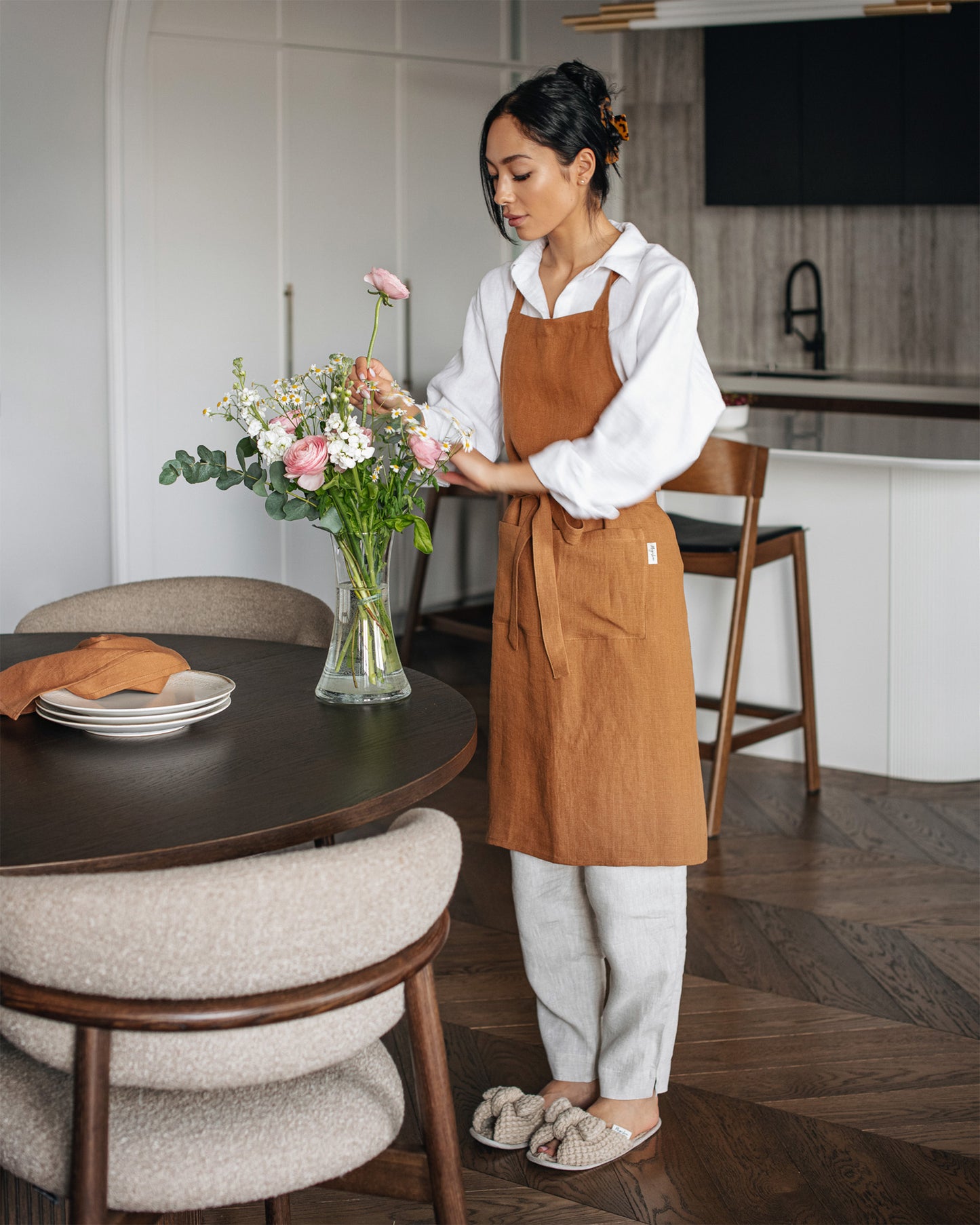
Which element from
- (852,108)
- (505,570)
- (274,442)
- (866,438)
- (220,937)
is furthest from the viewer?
(852,108)

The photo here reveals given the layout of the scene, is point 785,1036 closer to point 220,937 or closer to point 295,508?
point 295,508

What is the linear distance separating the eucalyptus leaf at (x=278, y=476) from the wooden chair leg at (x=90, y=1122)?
739 millimetres

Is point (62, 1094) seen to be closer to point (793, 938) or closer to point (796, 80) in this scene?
point (793, 938)

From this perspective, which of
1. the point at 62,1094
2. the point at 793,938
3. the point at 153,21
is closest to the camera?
the point at 62,1094

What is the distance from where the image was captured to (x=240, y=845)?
4.50ft

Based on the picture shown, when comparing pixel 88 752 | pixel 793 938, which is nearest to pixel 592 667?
pixel 88 752

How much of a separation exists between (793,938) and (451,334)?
10.8 feet

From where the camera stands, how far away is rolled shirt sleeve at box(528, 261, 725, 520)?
1812mm

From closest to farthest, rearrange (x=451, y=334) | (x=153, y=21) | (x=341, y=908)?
(x=341, y=908), (x=153, y=21), (x=451, y=334)

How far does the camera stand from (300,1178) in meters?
1.33

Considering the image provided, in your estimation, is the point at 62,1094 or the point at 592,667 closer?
the point at 62,1094

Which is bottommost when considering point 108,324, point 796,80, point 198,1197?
point 198,1197

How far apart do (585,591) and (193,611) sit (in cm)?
87

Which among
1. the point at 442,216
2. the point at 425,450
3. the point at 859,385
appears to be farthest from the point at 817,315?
the point at 425,450
